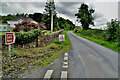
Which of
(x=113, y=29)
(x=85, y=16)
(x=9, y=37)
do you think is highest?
(x=85, y=16)

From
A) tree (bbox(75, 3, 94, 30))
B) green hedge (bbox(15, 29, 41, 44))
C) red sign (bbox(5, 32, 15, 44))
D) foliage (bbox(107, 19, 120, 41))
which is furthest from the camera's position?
tree (bbox(75, 3, 94, 30))

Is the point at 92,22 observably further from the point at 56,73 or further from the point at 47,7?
the point at 56,73

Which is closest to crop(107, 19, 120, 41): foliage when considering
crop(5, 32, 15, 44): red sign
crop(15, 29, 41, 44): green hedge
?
crop(15, 29, 41, 44): green hedge

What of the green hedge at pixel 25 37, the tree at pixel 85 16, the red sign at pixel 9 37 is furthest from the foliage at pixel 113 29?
the tree at pixel 85 16

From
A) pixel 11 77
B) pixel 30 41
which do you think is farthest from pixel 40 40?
pixel 11 77

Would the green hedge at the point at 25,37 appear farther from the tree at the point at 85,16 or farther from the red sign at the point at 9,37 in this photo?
the tree at the point at 85,16

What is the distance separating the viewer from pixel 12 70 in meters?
3.70

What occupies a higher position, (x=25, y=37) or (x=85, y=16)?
(x=85, y=16)

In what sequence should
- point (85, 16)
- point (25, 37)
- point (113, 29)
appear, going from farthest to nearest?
point (85, 16), point (113, 29), point (25, 37)

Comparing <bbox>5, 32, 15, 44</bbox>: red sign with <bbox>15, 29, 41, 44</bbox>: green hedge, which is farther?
<bbox>15, 29, 41, 44</bbox>: green hedge

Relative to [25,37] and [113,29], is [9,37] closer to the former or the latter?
[25,37]

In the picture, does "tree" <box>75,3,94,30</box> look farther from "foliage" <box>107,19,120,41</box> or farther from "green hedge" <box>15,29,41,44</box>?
"green hedge" <box>15,29,41,44</box>

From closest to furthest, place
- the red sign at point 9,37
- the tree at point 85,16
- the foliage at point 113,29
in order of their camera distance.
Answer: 1. the red sign at point 9,37
2. the foliage at point 113,29
3. the tree at point 85,16

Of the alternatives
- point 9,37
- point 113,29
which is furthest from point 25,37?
point 113,29
